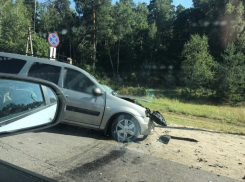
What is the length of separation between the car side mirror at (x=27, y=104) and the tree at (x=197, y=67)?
93.9 ft

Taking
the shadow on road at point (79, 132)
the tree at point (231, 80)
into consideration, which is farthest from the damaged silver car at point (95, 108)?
the tree at point (231, 80)

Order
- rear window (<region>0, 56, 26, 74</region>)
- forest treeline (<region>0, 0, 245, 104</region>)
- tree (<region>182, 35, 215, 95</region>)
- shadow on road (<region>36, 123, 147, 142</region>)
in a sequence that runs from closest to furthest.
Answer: rear window (<region>0, 56, 26, 74</region>), shadow on road (<region>36, 123, 147, 142</region>), tree (<region>182, 35, 215, 95</region>), forest treeline (<region>0, 0, 245, 104</region>)

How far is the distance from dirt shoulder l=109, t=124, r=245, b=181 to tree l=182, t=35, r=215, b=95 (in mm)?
23568

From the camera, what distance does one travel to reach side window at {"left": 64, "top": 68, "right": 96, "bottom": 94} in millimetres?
6227

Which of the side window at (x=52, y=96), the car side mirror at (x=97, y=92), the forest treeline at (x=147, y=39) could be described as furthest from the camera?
the forest treeline at (x=147, y=39)

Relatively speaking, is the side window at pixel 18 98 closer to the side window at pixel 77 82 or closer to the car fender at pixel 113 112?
the car fender at pixel 113 112

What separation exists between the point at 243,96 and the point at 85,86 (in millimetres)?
26233

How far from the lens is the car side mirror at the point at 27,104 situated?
2494 millimetres

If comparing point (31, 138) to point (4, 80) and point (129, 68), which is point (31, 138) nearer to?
point (4, 80)

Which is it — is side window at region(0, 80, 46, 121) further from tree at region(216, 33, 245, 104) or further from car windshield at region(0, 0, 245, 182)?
tree at region(216, 33, 245, 104)

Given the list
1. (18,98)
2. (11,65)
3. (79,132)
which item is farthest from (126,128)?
(18,98)

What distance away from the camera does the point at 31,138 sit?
18.6 ft

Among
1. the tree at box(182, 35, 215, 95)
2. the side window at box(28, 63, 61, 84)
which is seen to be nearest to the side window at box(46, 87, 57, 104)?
A: the side window at box(28, 63, 61, 84)

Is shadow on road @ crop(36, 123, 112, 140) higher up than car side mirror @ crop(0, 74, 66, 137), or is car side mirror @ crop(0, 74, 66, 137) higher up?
car side mirror @ crop(0, 74, 66, 137)
